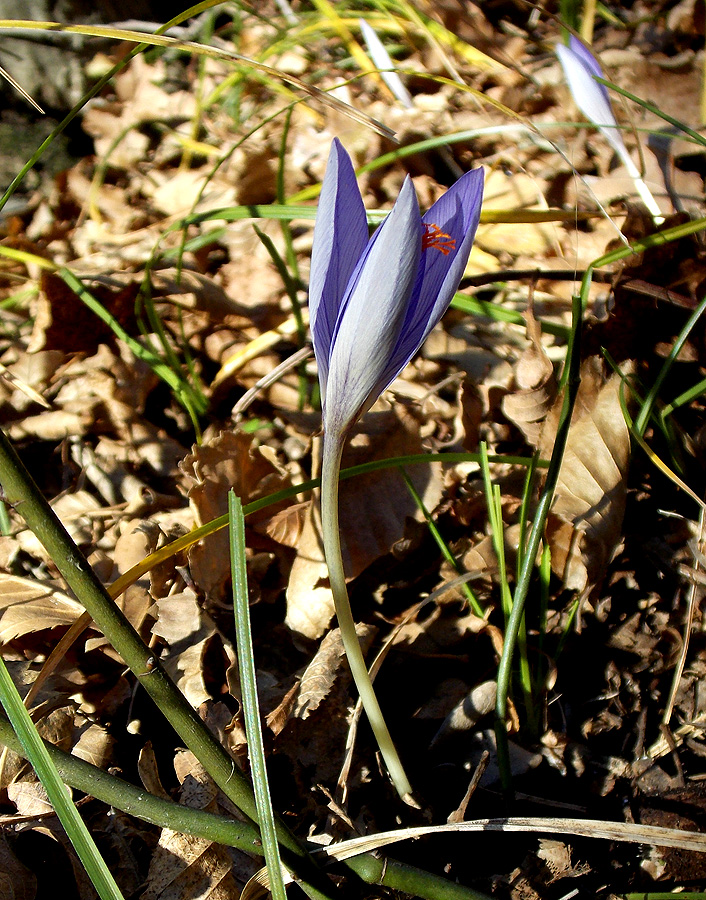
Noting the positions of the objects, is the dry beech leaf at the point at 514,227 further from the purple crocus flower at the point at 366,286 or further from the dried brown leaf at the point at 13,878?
the dried brown leaf at the point at 13,878

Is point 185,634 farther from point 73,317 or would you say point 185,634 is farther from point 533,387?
point 73,317

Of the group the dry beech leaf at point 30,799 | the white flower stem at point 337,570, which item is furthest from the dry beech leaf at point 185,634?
the white flower stem at point 337,570

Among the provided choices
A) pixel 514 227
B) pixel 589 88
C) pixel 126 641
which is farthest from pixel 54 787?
pixel 514 227

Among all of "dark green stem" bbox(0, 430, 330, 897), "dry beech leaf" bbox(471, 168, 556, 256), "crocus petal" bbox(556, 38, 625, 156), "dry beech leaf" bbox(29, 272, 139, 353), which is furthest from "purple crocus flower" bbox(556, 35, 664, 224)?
"dark green stem" bbox(0, 430, 330, 897)

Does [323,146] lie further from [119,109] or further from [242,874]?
[242,874]

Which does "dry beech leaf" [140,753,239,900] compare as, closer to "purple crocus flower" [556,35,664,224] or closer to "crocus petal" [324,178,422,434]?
"crocus petal" [324,178,422,434]

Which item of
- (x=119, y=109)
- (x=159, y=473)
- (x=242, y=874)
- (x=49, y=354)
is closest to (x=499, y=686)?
(x=242, y=874)
